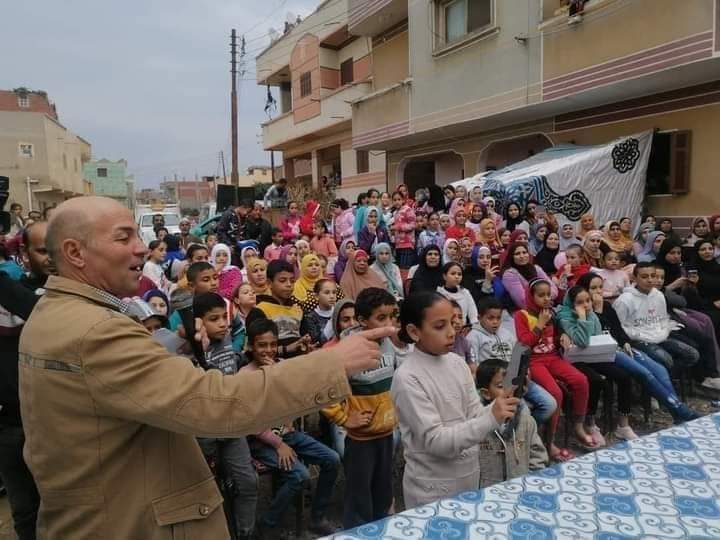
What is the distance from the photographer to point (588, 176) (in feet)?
30.7

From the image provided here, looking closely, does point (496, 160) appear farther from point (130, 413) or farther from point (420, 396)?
point (130, 413)

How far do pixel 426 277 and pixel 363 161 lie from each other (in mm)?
13388

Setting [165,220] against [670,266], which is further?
[165,220]

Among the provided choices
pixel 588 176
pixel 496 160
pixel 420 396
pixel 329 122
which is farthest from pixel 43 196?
pixel 420 396

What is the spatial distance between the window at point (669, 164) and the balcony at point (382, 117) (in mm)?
6287

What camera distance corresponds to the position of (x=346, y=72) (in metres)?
20.4

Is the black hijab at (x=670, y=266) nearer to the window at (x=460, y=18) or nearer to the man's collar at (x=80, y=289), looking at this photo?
the man's collar at (x=80, y=289)

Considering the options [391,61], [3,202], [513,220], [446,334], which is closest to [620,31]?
[513,220]

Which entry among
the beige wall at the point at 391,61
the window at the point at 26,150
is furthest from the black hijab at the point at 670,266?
the window at the point at 26,150

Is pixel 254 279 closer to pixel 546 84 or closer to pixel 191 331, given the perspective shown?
pixel 191 331

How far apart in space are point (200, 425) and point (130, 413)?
15 cm

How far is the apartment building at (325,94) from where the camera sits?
1864 centimetres

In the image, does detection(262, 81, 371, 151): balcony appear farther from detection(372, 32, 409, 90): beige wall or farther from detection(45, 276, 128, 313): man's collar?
detection(45, 276, 128, 313): man's collar

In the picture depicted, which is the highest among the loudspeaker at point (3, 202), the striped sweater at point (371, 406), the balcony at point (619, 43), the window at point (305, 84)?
the window at point (305, 84)
